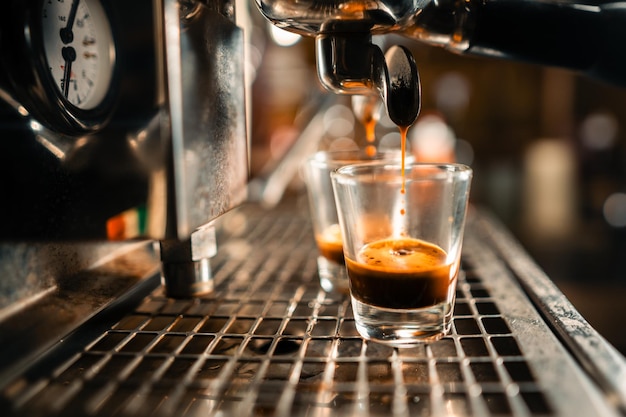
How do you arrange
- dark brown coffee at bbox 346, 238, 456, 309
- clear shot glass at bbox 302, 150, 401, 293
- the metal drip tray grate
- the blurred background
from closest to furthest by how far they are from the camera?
the metal drip tray grate, dark brown coffee at bbox 346, 238, 456, 309, clear shot glass at bbox 302, 150, 401, 293, the blurred background

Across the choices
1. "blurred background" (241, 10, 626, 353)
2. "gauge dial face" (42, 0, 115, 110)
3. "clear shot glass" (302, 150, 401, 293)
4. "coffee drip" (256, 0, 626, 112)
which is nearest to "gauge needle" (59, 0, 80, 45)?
"gauge dial face" (42, 0, 115, 110)

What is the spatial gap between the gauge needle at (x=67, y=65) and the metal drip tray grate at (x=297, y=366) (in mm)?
215

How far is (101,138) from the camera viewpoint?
559 mm

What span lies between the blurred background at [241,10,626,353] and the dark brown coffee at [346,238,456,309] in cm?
180

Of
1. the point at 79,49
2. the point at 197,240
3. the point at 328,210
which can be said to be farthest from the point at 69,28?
the point at 328,210

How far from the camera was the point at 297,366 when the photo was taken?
17.8 inches

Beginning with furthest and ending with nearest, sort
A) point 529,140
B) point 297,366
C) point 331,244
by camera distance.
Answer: point 529,140
point 331,244
point 297,366

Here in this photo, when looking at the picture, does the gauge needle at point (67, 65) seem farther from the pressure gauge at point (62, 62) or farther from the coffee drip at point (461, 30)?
the coffee drip at point (461, 30)

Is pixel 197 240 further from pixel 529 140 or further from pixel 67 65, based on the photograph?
pixel 529 140

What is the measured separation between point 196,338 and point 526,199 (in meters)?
2.99

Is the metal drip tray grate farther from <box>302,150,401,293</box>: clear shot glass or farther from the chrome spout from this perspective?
the chrome spout

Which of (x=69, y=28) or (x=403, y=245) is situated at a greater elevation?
(x=69, y=28)

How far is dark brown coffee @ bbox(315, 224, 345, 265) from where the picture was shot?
26.7 inches

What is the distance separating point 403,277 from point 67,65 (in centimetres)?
35
